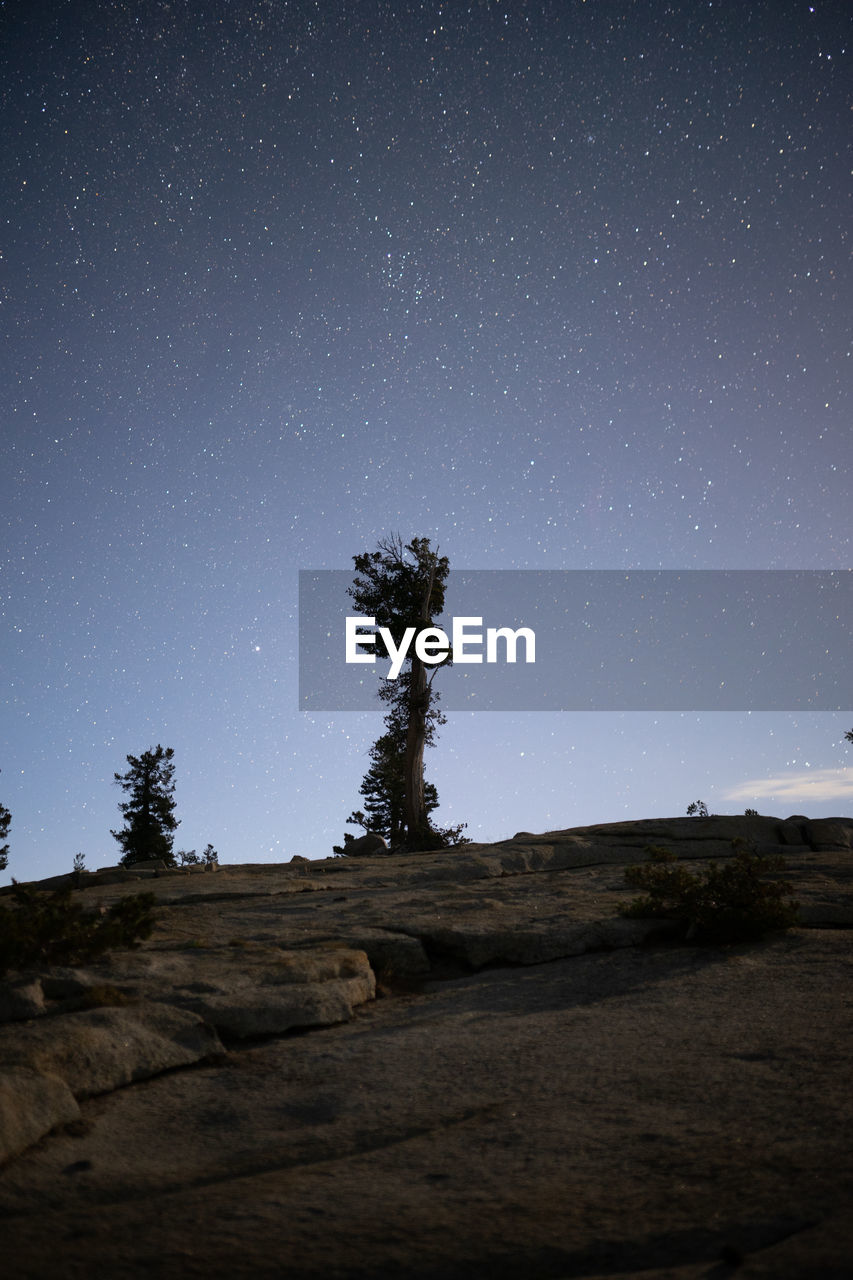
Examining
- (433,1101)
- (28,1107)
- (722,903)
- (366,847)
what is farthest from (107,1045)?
(366,847)

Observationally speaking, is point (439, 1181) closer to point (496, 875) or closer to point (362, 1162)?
point (362, 1162)

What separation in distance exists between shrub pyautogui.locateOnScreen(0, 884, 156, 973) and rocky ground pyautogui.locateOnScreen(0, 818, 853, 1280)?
301mm

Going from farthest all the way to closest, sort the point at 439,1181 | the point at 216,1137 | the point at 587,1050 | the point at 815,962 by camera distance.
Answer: the point at 815,962
the point at 587,1050
the point at 216,1137
the point at 439,1181

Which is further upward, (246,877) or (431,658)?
(431,658)

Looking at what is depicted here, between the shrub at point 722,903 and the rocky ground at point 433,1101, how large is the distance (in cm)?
31

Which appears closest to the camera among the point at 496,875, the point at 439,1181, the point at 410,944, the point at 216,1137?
the point at 439,1181

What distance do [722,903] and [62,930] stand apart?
8030 mm

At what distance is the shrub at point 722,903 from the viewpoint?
33.8 feet

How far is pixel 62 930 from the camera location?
27.4ft

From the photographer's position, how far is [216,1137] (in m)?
5.45

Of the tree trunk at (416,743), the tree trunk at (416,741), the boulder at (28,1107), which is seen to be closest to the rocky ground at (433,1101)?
the boulder at (28,1107)

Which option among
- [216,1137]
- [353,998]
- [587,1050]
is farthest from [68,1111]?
[587,1050]

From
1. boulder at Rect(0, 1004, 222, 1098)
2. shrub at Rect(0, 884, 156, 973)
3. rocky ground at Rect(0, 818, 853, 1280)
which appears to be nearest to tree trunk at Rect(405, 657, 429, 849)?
rocky ground at Rect(0, 818, 853, 1280)

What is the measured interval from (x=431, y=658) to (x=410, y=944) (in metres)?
19.3
